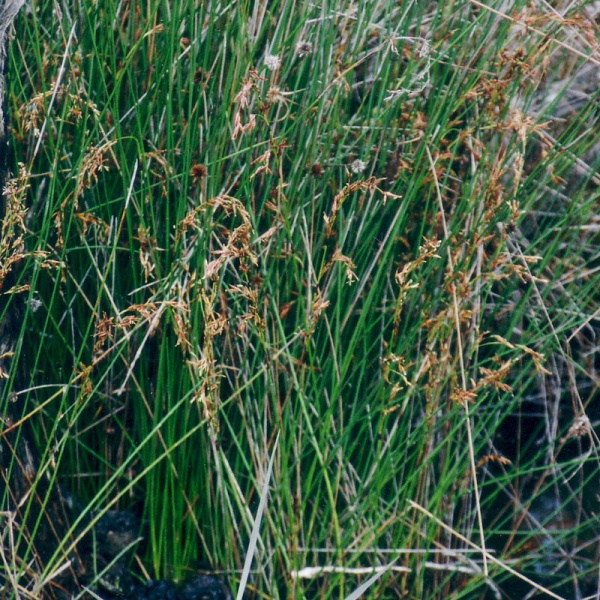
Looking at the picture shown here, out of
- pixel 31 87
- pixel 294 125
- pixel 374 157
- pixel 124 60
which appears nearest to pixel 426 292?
pixel 374 157

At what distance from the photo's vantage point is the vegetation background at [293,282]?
132 centimetres

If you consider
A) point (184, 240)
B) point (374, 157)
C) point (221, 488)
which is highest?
point (374, 157)

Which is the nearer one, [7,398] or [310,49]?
[7,398]

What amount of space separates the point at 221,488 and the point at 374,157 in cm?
74

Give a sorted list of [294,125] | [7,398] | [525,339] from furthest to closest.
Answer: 1. [525,339]
2. [294,125]
3. [7,398]

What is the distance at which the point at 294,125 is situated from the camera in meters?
1.39

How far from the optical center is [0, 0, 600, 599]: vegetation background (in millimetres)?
1315

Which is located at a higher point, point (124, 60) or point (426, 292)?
point (124, 60)

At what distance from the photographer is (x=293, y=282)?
4.81ft

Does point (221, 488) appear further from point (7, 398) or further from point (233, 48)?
point (233, 48)

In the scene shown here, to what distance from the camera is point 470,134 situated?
144cm

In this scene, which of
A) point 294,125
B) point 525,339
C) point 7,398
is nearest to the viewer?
point 7,398

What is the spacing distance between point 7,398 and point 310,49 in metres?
0.87

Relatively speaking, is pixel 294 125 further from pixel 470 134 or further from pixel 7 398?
pixel 7 398
